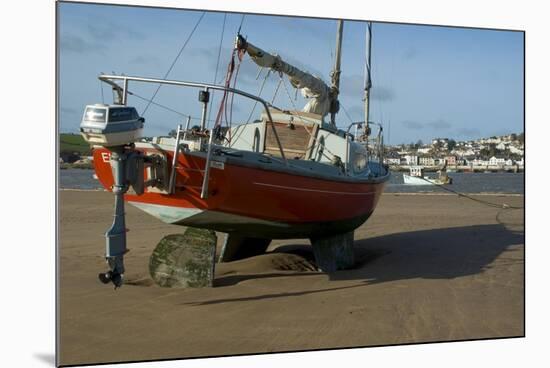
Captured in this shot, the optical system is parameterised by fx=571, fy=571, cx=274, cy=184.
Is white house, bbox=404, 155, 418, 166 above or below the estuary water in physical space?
above

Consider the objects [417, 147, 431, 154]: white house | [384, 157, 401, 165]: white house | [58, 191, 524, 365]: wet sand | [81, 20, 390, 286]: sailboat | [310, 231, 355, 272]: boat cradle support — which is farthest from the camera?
[384, 157, 401, 165]: white house

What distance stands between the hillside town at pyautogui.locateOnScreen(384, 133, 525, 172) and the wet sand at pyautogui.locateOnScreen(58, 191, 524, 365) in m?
1.37

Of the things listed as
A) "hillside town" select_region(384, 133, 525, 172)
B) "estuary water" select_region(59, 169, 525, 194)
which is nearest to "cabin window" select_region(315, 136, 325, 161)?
"hillside town" select_region(384, 133, 525, 172)

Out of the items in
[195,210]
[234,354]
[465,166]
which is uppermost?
[465,166]

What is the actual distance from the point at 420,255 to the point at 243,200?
392 centimetres

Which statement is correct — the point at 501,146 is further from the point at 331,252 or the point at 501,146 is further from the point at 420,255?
the point at 331,252

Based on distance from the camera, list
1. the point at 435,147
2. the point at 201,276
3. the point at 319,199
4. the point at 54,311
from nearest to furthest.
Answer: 1. the point at 54,311
2. the point at 201,276
3. the point at 319,199
4. the point at 435,147

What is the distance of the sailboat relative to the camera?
5.09 metres

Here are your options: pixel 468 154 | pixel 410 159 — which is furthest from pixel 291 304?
pixel 410 159

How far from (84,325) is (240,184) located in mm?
2037

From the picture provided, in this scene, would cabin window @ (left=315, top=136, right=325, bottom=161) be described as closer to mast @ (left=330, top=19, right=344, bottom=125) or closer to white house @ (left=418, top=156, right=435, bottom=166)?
mast @ (left=330, top=19, right=344, bottom=125)

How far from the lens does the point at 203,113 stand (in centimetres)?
544

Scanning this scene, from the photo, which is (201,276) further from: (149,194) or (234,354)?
(234,354)

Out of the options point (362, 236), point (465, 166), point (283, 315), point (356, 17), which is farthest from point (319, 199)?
point (362, 236)
